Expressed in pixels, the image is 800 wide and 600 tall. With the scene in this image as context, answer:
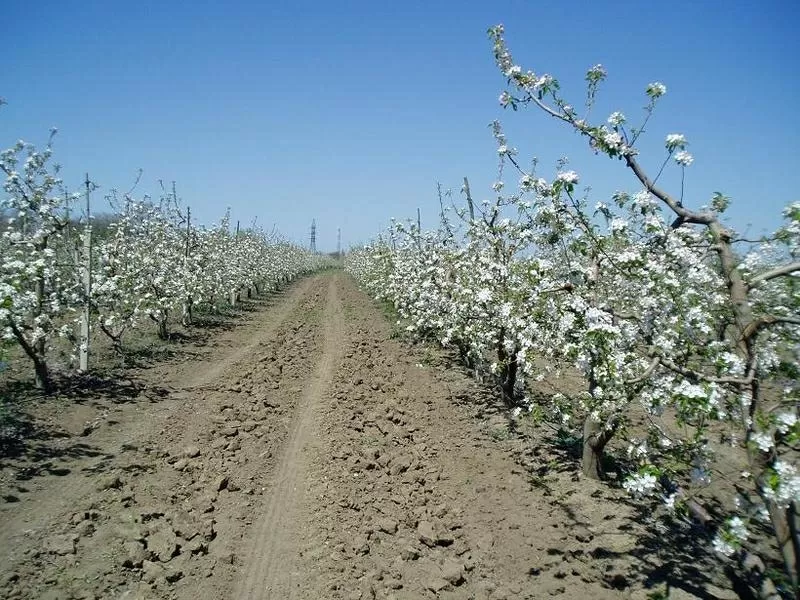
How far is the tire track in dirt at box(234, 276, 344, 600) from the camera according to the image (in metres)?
5.69

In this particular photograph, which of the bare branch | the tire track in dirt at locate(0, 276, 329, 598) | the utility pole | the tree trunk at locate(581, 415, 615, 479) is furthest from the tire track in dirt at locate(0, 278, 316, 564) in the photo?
the bare branch

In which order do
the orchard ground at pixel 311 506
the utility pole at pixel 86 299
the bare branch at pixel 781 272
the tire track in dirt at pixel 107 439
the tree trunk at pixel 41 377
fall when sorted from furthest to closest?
the utility pole at pixel 86 299 < the tree trunk at pixel 41 377 < the tire track in dirt at pixel 107 439 < the orchard ground at pixel 311 506 < the bare branch at pixel 781 272

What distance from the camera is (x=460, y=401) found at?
1184 cm

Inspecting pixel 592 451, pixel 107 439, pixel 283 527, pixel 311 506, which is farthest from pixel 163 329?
pixel 592 451

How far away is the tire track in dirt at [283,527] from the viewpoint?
18.7 ft

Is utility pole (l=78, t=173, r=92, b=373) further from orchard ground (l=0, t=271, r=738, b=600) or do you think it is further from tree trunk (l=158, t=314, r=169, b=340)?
tree trunk (l=158, t=314, r=169, b=340)

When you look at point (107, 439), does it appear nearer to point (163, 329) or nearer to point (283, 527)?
point (283, 527)

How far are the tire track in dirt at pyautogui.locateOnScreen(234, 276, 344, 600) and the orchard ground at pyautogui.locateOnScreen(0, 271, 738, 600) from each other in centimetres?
2

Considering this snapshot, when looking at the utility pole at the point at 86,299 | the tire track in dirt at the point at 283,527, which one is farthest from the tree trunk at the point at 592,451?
the utility pole at the point at 86,299

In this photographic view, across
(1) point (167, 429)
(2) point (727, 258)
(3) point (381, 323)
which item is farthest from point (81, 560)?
(3) point (381, 323)

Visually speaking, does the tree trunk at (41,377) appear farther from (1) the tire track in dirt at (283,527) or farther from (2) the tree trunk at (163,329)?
(2) the tree trunk at (163,329)

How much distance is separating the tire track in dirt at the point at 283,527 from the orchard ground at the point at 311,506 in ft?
0.08

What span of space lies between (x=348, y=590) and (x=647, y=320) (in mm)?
4568

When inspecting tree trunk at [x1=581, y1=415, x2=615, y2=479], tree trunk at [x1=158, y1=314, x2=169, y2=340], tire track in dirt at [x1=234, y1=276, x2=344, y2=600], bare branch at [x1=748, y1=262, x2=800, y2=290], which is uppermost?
bare branch at [x1=748, y1=262, x2=800, y2=290]
